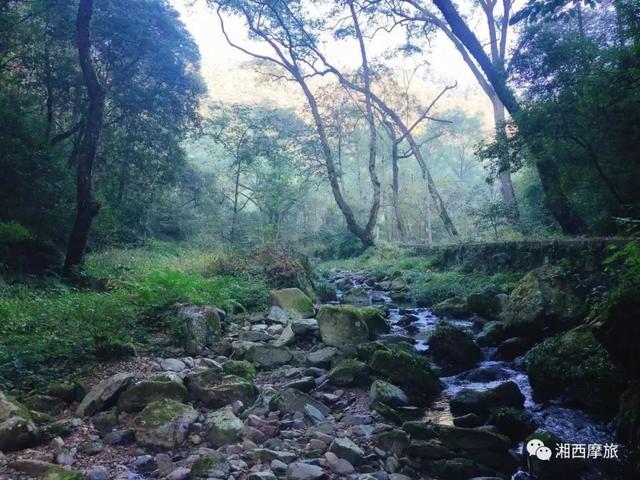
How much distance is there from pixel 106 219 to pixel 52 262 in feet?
14.3

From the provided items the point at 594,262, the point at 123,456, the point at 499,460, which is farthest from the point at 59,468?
the point at 594,262

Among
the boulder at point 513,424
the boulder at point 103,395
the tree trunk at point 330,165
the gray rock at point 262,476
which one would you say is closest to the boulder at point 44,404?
the boulder at point 103,395

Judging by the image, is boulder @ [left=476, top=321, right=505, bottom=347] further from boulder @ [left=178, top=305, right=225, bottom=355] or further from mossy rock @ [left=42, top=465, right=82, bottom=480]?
mossy rock @ [left=42, top=465, right=82, bottom=480]

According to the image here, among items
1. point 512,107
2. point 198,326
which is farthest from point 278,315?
point 512,107

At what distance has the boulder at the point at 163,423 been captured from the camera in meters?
3.94

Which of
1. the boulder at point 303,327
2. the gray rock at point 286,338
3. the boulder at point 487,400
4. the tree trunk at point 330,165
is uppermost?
the tree trunk at point 330,165

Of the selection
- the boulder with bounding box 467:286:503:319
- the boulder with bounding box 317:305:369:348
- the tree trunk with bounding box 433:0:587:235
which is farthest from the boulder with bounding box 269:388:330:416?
the tree trunk with bounding box 433:0:587:235

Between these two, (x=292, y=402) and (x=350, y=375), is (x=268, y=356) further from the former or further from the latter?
(x=292, y=402)

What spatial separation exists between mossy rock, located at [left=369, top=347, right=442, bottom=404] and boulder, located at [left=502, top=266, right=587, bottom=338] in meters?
1.73

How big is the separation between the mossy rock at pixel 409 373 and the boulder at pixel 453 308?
3637 mm

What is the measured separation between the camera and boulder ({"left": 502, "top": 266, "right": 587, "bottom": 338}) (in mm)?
6105

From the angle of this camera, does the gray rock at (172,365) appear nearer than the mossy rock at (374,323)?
Yes

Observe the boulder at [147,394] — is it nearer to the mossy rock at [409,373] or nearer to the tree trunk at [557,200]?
the mossy rock at [409,373]

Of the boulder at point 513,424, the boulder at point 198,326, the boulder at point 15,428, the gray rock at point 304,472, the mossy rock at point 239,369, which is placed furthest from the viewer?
the boulder at point 198,326
